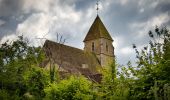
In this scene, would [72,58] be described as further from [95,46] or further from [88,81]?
[88,81]

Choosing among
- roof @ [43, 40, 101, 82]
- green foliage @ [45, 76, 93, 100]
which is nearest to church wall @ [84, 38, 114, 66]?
roof @ [43, 40, 101, 82]

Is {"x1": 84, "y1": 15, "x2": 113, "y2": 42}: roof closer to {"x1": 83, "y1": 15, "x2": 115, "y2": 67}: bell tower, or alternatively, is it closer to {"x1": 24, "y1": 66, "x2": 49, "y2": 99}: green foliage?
{"x1": 83, "y1": 15, "x2": 115, "y2": 67}: bell tower

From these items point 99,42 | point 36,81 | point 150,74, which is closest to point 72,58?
point 99,42

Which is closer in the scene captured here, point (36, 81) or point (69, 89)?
point (69, 89)

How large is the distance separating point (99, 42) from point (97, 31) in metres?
2.30

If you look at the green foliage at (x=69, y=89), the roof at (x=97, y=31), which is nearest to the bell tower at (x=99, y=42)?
the roof at (x=97, y=31)

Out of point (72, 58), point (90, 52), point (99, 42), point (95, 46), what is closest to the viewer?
point (72, 58)

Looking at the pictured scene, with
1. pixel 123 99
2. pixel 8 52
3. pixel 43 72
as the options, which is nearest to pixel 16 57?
pixel 8 52

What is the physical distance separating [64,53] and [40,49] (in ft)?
56.4

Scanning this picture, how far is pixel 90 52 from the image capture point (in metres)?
71.2

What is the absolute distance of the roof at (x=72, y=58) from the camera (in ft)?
189

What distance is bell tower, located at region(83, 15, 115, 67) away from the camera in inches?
2822

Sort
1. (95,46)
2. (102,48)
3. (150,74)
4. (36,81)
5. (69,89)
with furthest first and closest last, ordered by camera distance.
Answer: (95,46) < (102,48) < (36,81) < (69,89) < (150,74)

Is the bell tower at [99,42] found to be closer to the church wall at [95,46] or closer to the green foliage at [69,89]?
the church wall at [95,46]
